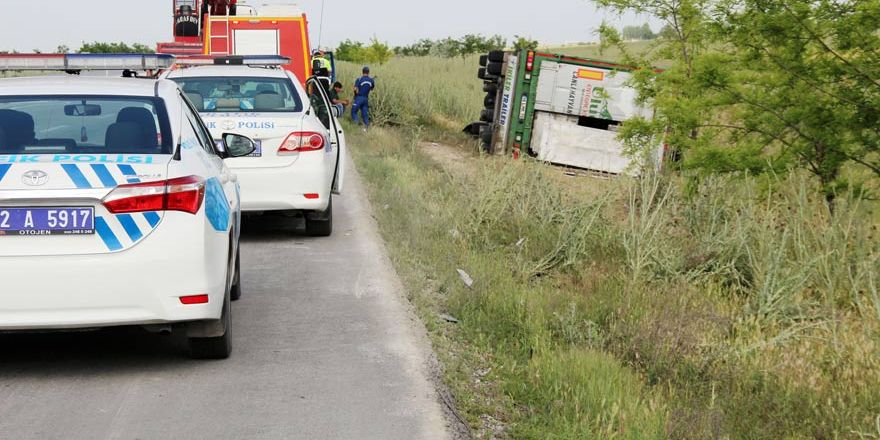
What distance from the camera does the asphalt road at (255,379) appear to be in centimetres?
536

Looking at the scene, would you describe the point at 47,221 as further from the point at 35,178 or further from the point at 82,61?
the point at 82,61

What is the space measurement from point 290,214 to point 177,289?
5.69 meters

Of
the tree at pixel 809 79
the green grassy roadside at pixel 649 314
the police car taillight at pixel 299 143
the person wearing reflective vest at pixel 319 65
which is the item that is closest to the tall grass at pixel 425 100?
the person wearing reflective vest at pixel 319 65

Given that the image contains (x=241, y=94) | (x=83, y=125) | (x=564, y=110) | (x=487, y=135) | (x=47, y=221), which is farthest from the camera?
(x=487, y=135)

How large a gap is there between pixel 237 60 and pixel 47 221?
7021mm

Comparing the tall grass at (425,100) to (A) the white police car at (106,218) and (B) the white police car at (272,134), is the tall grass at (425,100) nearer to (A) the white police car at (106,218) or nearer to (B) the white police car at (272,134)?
(B) the white police car at (272,134)

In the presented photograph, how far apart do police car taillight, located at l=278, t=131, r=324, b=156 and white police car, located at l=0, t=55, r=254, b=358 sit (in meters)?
4.42

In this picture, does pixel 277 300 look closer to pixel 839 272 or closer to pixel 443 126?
pixel 839 272

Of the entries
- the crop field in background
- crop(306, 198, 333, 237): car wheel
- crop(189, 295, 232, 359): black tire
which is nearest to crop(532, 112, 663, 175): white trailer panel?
the crop field in background

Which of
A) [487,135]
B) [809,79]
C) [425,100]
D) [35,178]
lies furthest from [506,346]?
[425,100]

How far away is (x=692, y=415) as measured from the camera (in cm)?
532

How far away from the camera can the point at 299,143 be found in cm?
1099

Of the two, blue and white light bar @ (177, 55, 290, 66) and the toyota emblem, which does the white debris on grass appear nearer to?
the toyota emblem

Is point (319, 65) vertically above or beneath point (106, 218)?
beneath
